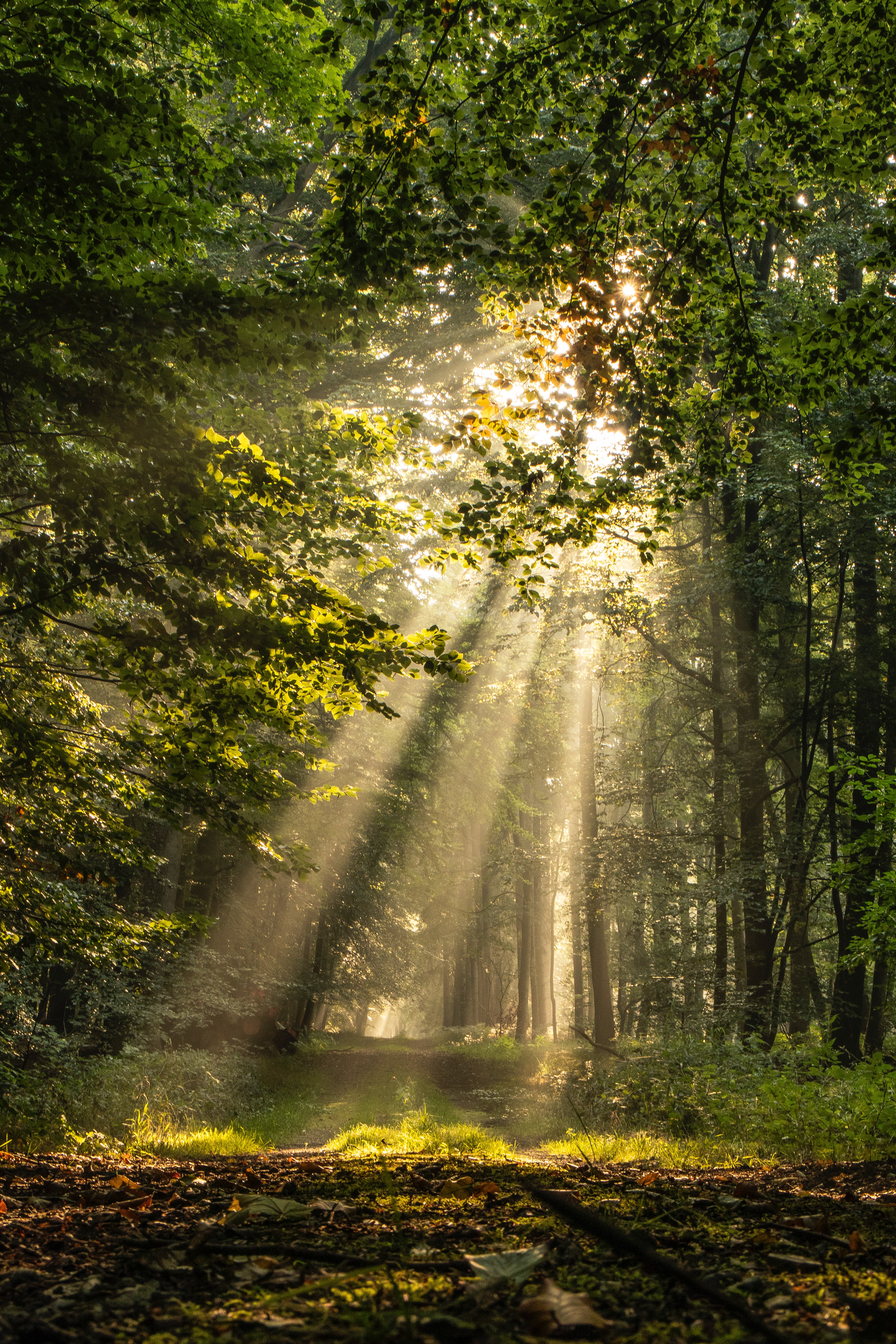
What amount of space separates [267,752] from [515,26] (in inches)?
185

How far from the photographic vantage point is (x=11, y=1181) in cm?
389

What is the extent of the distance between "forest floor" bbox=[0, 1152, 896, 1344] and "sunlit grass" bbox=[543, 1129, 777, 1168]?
2102 mm

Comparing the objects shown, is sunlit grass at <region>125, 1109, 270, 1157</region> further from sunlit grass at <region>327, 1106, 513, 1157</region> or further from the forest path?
the forest path

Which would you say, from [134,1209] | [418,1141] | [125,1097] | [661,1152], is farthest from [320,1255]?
[125,1097]

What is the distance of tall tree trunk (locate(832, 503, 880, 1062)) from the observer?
1240 centimetres

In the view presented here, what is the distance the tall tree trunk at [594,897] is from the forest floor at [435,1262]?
41.0ft

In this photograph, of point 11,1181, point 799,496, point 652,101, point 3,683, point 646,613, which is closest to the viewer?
point 11,1181

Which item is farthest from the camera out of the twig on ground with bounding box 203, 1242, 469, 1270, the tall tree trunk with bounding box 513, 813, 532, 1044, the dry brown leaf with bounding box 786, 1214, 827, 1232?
the tall tree trunk with bounding box 513, 813, 532, 1044

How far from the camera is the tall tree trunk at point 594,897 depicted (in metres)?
15.9

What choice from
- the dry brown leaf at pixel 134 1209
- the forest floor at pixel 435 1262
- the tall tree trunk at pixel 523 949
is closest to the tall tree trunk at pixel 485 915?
the tall tree trunk at pixel 523 949

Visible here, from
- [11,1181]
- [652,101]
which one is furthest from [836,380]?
[11,1181]

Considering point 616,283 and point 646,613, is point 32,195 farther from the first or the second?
point 646,613

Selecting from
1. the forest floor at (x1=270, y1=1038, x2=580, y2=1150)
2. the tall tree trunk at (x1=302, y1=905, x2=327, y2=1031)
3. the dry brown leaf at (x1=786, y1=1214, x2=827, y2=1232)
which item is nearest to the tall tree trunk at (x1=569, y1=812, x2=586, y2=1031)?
the forest floor at (x1=270, y1=1038, x2=580, y2=1150)

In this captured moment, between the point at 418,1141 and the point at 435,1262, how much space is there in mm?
6082
